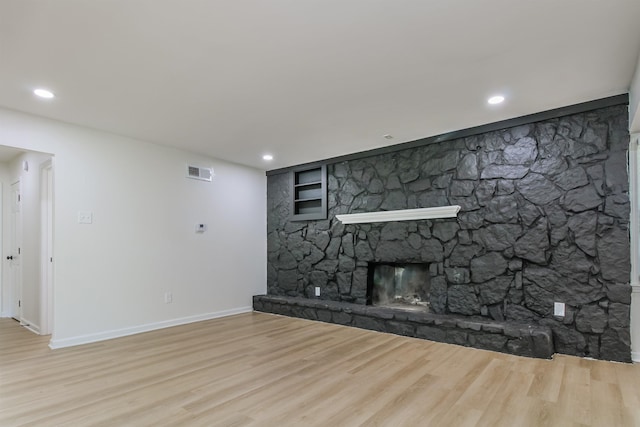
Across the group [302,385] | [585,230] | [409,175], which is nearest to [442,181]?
[409,175]

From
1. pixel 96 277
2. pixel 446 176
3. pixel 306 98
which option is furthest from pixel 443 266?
pixel 96 277

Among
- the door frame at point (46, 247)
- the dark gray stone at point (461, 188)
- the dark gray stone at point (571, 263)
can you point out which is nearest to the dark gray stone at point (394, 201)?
the dark gray stone at point (461, 188)

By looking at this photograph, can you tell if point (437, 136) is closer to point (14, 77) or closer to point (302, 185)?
point (302, 185)

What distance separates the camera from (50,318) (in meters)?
4.23

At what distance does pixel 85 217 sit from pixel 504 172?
181 inches

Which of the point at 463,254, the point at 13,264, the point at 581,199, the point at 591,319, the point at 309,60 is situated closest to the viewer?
the point at 309,60

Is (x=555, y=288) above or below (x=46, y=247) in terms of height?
below

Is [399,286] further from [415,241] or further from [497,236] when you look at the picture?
[497,236]

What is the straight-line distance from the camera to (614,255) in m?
3.18

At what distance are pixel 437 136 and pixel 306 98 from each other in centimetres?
186

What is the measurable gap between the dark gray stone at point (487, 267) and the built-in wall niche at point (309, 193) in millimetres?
2248

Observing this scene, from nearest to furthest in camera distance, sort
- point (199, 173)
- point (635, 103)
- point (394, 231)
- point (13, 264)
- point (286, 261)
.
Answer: point (635, 103)
point (394, 231)
point (199, 173)
point (13, 264)
point (286, 261)

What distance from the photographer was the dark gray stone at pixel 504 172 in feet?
12.1

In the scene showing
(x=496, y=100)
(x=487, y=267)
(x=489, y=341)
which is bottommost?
(x=489, y=341)
